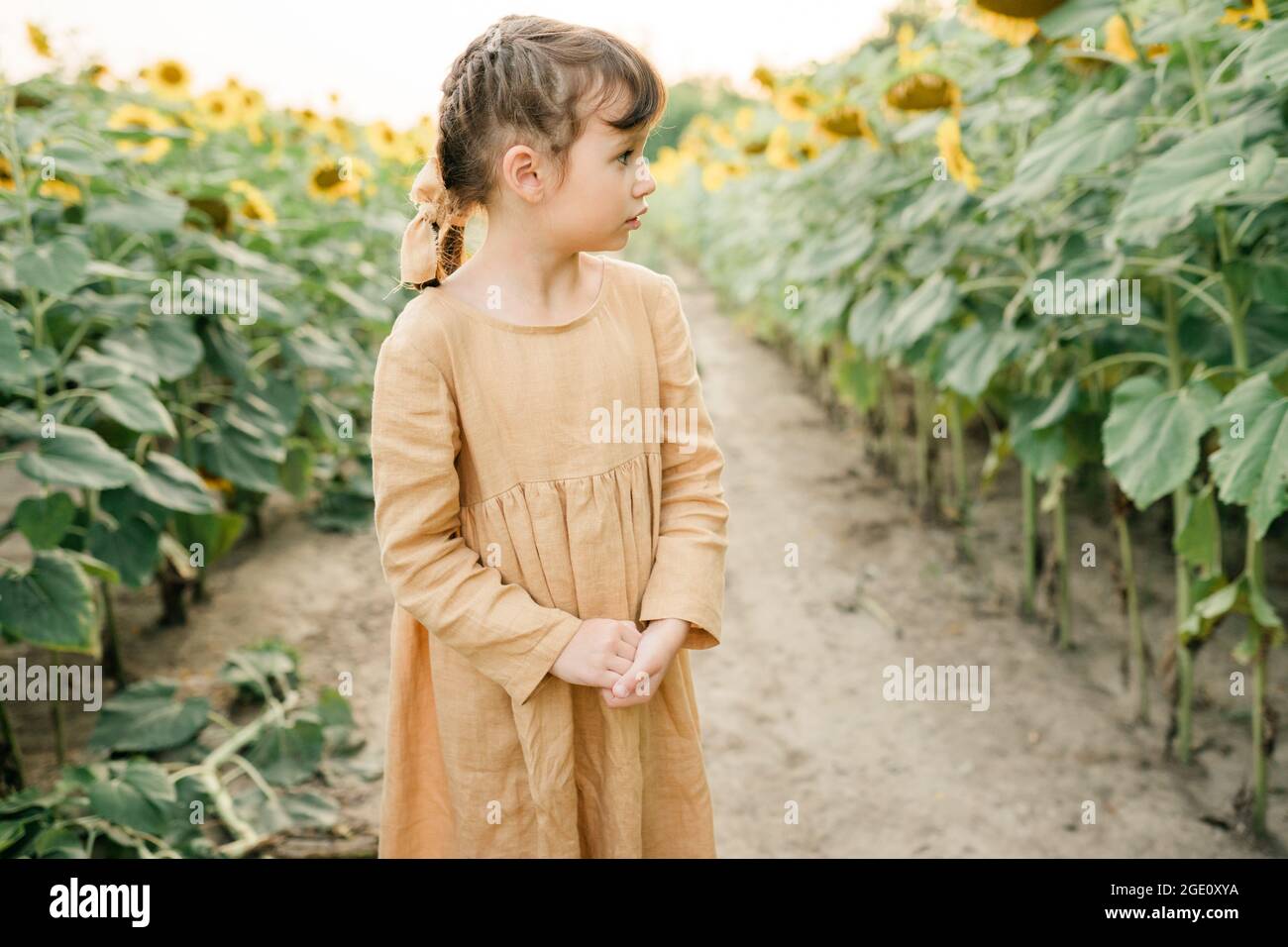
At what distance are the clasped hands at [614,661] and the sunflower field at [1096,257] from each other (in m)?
1.00

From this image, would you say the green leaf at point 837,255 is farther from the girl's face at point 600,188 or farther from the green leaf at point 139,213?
the girl's face at point 600,188

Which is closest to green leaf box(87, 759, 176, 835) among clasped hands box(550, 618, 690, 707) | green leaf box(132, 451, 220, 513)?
green leaf box(132, 451, 220, 513)

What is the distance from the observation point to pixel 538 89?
120 centimetres

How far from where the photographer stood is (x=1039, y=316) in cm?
255

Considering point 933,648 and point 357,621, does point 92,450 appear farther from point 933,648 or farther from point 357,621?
point 933,648

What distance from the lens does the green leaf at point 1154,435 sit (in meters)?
1.94

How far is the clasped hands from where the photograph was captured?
4.13 ft

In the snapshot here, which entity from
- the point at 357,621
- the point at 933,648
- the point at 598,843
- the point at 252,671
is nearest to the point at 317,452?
the point at 357,621

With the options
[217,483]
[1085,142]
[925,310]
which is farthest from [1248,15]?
[217,483]

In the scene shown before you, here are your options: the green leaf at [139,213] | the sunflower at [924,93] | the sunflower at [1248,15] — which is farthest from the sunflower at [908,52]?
the green leaf at [139,213]

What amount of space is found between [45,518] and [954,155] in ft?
7.11

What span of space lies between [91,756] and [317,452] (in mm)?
2043
